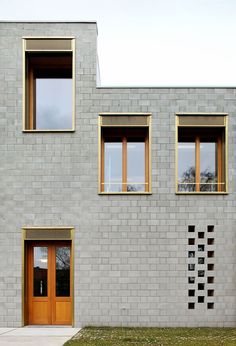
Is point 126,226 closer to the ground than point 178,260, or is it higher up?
higher up

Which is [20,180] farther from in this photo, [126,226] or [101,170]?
[126,226]

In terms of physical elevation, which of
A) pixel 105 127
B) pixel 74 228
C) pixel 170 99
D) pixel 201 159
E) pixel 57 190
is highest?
pixel 170 99

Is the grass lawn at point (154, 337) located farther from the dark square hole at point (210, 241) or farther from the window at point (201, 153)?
the window at point (201, 153)

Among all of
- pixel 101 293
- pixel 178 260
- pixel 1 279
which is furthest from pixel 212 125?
pixel 1 279

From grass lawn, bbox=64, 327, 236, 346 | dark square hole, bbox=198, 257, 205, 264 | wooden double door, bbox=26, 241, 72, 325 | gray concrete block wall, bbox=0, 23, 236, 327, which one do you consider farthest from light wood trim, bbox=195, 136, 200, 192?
wooden double door, bbox=26, 241, 72, 325

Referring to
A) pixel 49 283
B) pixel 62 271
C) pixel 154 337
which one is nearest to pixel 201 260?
pixel 154 337

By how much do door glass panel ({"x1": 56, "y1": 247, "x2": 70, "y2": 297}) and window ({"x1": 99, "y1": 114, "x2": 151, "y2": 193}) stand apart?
209cm

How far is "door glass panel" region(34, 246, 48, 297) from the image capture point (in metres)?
12.3

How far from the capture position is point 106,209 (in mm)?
12219

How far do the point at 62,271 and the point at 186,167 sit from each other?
15.2ft

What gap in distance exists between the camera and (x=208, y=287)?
12016 mm

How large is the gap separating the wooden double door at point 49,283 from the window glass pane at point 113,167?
2.06 metres

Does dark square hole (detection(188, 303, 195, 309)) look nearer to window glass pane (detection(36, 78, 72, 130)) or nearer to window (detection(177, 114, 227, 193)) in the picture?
window (detection(177, 114, 227, 193))

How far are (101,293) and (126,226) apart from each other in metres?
1.96
